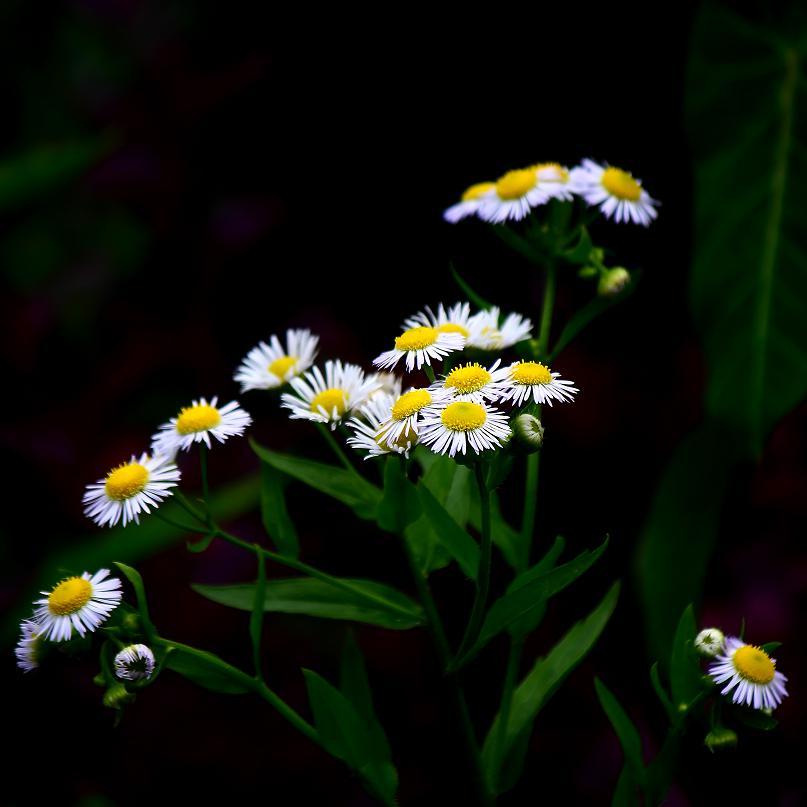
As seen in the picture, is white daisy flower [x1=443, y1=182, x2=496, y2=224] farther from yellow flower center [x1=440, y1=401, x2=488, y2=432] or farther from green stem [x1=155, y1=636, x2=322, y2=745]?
green stem [x1=155, y1=636, x2=322, y2=745]

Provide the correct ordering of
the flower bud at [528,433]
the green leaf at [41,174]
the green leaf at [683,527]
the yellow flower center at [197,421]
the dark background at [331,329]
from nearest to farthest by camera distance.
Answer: the flower bud at [528,433] < the yellow flower center at [197,421] < the dark background at [331,329] < the green leaf at [683,527] < the green leaf at [41,174]

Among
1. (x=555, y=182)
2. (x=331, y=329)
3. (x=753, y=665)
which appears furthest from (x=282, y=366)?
(x=331, y=329)

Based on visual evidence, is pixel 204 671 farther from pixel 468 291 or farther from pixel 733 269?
pixel 733 269

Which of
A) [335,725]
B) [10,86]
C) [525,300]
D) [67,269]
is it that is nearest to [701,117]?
[525,300]

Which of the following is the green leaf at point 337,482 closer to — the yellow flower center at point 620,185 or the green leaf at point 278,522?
the green leaf at point 278,522

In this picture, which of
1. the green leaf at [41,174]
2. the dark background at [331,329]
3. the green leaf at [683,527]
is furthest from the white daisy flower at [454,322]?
the green leaf at [41,174]

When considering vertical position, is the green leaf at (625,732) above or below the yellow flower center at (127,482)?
above
